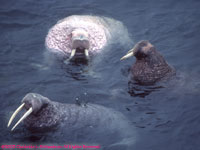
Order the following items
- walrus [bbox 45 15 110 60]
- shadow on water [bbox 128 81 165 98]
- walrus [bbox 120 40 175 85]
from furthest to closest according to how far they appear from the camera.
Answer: walrus [bbox 45 15 110 60] < walrus [bbox 120 40 175 85] < shadow on water [bbox 128 81 165 98]

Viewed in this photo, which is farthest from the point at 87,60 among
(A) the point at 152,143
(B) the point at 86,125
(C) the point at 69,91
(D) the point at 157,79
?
(A) the point at 152,143

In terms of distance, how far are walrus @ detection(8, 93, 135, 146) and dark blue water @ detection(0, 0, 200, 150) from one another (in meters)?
0.24

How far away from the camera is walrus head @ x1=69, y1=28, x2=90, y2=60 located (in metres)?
9.06

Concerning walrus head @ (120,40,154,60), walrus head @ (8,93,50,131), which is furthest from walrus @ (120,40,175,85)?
walrus head @ (8,93,50,131)

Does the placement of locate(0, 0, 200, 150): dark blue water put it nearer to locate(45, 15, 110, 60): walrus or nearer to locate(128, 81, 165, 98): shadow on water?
locate(128, 81, 165, 98): shadow on water

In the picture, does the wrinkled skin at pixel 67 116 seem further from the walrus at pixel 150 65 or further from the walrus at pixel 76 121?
the walrus at pixel 150 65

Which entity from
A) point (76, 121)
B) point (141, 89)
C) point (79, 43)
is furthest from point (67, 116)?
point (79, 43)

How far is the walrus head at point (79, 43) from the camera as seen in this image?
9062mm

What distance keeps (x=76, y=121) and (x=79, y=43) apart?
3004 mm

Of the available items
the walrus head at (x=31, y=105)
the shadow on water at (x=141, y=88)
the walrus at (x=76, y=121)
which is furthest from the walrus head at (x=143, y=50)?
the walrus head at (x=31, y=105)

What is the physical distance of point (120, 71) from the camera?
9.01 metres

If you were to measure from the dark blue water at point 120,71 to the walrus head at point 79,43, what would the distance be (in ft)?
1.62

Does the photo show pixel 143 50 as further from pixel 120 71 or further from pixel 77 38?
pixel 77 38

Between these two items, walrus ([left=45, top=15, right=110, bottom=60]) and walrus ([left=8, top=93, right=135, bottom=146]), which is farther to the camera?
walrus ([left=45, top=15, right=110, bottom=60])
